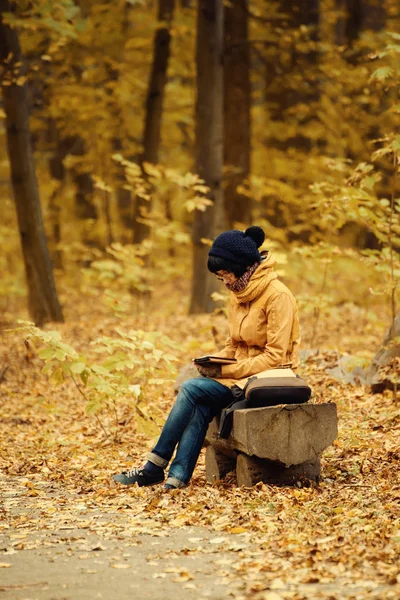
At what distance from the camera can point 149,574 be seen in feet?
13.2

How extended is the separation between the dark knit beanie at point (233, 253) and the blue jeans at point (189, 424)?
0.81 metres

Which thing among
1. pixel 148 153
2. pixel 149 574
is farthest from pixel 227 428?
pixel 148 153

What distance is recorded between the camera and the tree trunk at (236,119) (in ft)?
49.9

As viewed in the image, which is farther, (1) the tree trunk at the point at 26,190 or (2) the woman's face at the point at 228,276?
(1) the tree trunk at the point at 26,190

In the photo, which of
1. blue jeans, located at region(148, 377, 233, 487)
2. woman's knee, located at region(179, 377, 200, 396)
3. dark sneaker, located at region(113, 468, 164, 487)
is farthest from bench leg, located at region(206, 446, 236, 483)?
woman's knee, located at region(179, 377, 200, 396)

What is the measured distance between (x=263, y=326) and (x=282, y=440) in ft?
2.79

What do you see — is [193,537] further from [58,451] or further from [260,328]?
[58,451]

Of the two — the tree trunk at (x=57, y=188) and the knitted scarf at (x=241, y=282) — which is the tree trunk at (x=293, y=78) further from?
the knitted scarf at (x=241, y=282)

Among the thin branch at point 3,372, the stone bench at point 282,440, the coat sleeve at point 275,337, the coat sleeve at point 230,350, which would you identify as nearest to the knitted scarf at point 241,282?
the coat sleeve at point 275,337

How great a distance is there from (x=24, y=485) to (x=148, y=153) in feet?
36.3

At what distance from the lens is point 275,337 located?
221 inches

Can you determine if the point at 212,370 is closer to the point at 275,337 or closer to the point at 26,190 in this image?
the point at 275,337

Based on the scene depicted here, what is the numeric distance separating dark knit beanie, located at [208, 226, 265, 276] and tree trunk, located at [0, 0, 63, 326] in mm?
7690

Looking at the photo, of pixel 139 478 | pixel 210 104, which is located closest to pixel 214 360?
pixel 139 478
